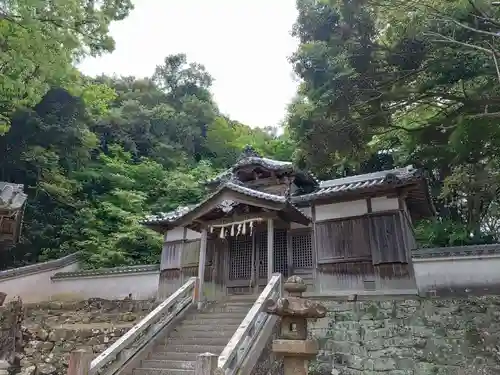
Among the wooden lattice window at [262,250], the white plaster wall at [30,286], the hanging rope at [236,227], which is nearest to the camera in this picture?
the hanging rope at [236,227]

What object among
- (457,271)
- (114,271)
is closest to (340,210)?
(457,271)

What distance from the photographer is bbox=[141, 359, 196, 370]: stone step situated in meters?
8.61

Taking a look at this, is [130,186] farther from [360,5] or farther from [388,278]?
[360,5]

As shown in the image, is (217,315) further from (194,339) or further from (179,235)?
(179,235)

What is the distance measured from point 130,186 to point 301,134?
18.7m

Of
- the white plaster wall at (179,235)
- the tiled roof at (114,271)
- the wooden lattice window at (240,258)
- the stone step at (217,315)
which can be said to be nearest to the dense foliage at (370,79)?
the tiled roof at (114,271)

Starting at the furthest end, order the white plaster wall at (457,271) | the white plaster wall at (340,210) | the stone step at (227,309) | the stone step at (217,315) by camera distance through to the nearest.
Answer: the white plaster wall at (340,210) < the stone step at (227,309) < the stone step at (217,315) < the white plaster wall at (457,271)

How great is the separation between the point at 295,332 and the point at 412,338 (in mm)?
5443

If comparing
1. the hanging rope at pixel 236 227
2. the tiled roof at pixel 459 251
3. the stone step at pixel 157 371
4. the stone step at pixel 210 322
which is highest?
the hanging rope at pixel 236 227

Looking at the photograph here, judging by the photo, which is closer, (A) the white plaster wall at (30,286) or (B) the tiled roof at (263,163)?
(B) the tiled roof at (263,163)

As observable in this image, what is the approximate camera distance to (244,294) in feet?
46.6

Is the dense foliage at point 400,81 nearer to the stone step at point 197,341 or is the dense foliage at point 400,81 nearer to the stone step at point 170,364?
the stone step at point 197,341

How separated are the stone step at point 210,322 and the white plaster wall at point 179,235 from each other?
5.19 m

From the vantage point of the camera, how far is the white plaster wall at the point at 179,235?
1619 cm
